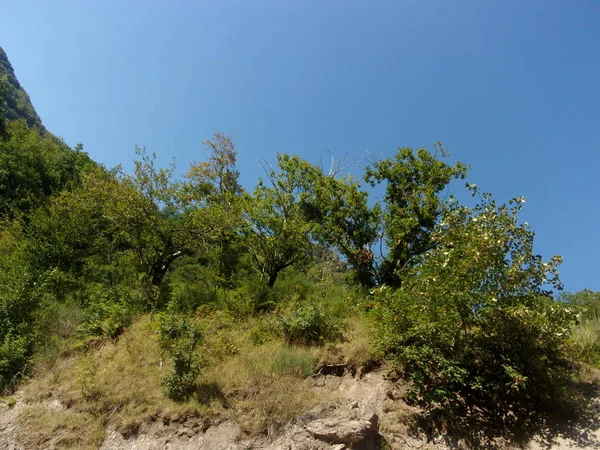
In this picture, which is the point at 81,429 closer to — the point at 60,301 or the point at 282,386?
the point at 282,386

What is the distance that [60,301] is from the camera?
995 cm

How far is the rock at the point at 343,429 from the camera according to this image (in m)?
5.32

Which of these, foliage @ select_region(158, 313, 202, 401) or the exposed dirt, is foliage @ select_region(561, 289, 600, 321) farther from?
foliage @ select_region(158, 313, 202, 401)

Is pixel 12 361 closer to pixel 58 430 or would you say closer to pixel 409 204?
pixel 58 430

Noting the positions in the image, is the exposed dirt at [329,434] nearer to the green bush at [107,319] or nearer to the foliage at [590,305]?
the green bush at [107,319]

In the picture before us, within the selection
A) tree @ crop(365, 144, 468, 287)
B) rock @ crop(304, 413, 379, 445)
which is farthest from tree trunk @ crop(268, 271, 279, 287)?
rock @ crop(304, 413, 379, 445)

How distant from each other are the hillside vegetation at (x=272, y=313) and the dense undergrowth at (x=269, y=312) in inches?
1.6

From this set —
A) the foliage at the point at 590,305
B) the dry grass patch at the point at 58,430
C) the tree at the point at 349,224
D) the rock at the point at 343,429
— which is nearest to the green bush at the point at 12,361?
the dry grass patch at the point at 58,430

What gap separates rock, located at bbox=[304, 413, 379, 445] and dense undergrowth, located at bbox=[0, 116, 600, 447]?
1.60 feet

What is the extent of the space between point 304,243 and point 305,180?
141 inches

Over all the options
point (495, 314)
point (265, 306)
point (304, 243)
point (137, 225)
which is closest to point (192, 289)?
point (265, 306)

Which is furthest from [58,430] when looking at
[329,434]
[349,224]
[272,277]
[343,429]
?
[349,224]

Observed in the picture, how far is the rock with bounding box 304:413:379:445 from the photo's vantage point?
17.5 feet

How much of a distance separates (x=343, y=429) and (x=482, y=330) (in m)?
3.11
